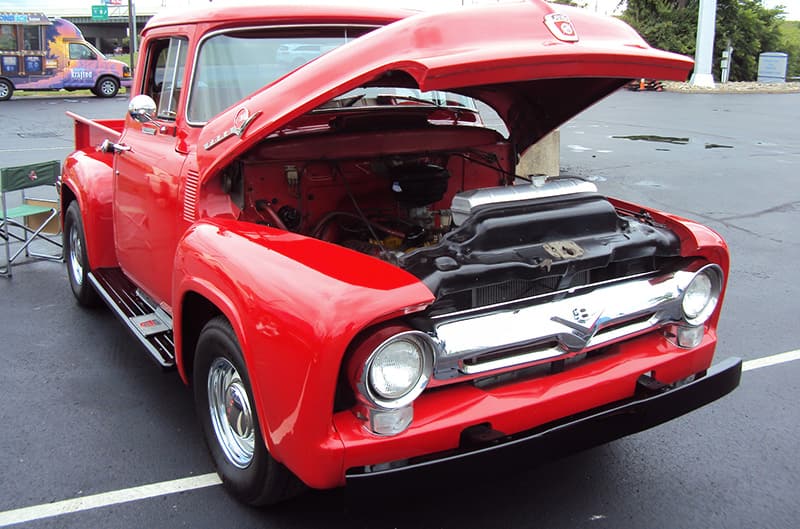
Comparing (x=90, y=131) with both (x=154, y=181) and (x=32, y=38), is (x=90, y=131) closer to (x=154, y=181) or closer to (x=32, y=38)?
(x=154, y=181)

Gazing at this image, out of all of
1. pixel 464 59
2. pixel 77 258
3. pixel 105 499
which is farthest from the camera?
pixel 77 258

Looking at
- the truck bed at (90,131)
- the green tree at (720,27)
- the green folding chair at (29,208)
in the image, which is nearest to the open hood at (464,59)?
the truck bed at (90,131)

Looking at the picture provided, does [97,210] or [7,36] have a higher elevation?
[7,36]

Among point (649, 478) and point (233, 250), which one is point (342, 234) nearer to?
point (233, 250)

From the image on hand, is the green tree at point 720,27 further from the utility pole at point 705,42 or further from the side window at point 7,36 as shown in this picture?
the side window at point 7,36

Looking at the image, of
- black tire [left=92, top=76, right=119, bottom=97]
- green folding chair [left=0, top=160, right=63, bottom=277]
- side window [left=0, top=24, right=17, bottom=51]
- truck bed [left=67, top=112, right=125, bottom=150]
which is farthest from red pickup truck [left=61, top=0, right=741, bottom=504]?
black tire [left=92, top=76, right=119, bottom=97]

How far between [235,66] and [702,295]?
245cm

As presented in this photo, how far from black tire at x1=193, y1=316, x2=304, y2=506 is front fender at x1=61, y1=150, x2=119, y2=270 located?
82.1 inches

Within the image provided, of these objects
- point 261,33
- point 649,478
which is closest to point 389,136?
point 261,33

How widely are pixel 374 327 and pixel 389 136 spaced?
159 centimetres

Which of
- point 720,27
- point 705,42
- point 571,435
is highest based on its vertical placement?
point 720,27

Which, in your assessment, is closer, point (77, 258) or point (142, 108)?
point (142, 108)

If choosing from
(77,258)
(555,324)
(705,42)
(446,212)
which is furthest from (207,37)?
(705,42)

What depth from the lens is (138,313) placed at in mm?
4117
